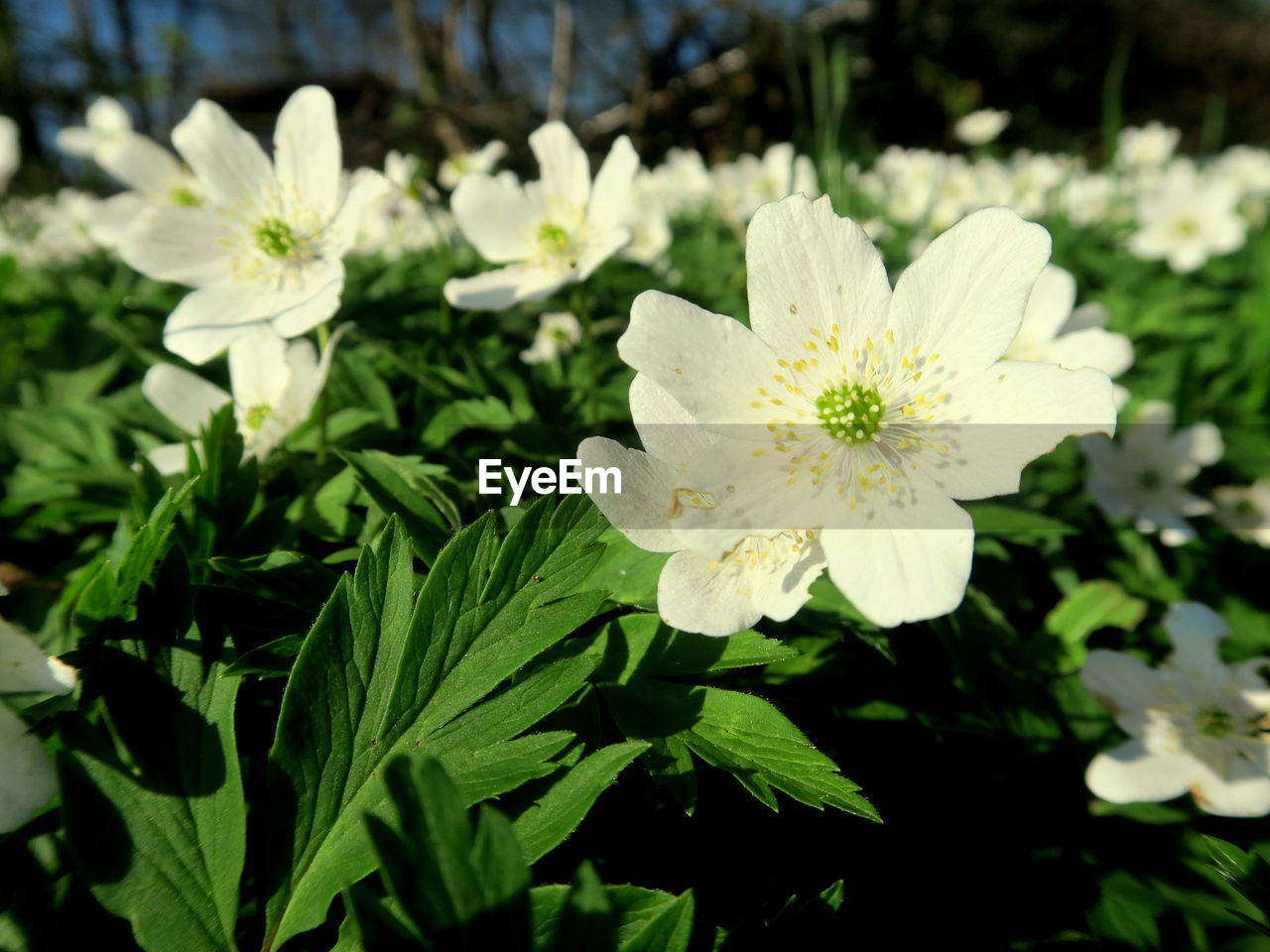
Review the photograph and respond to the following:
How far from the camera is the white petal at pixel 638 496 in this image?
92 cm

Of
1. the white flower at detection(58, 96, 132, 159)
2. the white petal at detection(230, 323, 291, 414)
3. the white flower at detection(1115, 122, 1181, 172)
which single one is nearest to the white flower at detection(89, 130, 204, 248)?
the white petal at detection(230, 323, 291, 414)

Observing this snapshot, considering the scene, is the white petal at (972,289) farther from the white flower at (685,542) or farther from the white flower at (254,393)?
the white flower at (254,393)

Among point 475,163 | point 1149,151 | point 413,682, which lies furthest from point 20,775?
point 1149,151

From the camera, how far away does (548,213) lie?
73.2 inches

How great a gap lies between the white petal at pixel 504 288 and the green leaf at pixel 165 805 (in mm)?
913

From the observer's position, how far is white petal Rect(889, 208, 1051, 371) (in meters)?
0.96

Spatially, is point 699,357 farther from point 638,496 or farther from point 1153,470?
point 1153,470

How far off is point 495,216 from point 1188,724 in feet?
5.72

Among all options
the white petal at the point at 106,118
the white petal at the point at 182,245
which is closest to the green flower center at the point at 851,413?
the white petal at the point at 182,245

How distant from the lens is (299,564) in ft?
3.28

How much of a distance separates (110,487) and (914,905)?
1531mm

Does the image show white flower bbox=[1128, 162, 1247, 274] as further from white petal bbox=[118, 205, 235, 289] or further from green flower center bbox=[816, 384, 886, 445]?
white petal bbox=[118, 205, 235, 289]

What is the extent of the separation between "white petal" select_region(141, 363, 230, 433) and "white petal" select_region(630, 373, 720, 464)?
0.88m

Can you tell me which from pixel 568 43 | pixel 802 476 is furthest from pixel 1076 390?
pixel 568 43
